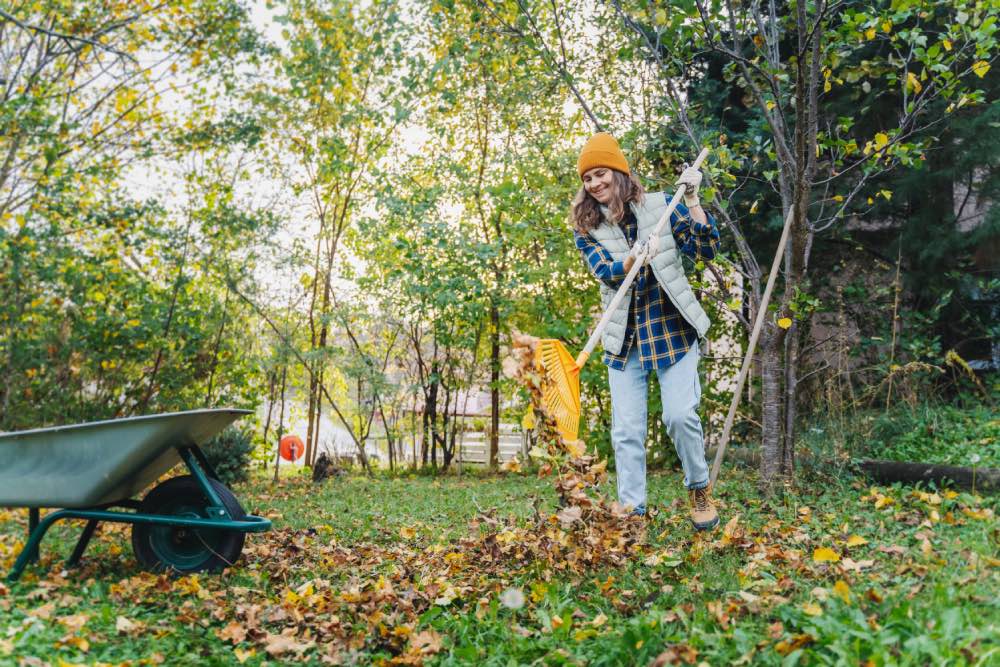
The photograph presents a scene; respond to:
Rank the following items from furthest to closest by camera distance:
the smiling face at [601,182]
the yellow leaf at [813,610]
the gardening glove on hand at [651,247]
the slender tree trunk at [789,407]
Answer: the slender tree trunk at [789,407]
the smiling face at [601,182]
the gardening glove on hand at [651,247]
the yellow leaf at [813,610]

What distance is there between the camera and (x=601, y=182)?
316 cm

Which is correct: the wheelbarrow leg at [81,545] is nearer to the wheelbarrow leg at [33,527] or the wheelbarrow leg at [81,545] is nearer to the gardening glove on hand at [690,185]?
the wheelbarrow leg at [33,527]

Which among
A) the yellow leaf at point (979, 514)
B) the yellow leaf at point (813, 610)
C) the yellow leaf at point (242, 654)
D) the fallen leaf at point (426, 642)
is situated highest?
the yellow leaf at point (979, 514)

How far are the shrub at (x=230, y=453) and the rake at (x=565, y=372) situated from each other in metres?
4.96

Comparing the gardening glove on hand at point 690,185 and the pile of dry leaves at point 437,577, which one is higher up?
the gardening glove on hand at point 690,185

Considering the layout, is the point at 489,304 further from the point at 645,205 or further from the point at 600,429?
the point at 645,205

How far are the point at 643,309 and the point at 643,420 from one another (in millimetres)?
479

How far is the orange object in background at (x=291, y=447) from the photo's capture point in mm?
9352

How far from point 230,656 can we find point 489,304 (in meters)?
6.17

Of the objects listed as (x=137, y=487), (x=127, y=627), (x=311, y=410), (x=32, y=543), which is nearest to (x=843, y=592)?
(x=127, y=627)

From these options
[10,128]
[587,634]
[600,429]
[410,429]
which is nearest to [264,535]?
[587,634]

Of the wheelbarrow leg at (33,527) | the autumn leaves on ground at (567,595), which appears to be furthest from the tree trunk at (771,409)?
the wheelbarrow leg at (33,527)

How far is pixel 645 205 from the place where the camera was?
10.5ft

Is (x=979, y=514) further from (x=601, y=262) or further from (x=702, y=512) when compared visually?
(x=601, y=262)
